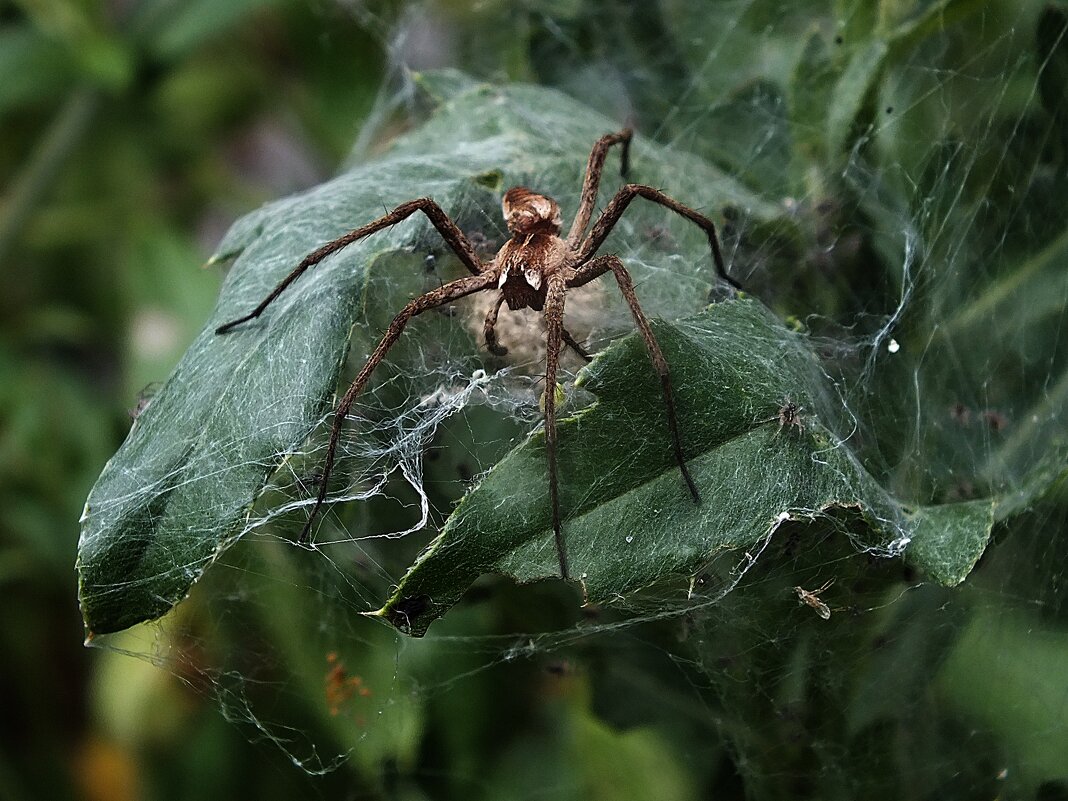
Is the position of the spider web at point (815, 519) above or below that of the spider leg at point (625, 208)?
below

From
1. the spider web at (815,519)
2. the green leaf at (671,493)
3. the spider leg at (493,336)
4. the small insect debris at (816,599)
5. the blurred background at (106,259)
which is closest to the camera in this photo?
the green leaf at (671,493)

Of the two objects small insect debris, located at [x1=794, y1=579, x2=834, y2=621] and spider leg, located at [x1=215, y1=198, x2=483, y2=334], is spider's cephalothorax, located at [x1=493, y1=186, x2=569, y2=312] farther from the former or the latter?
small insect debris, located at [x1=794, y1=579, x2=834, y2=621]

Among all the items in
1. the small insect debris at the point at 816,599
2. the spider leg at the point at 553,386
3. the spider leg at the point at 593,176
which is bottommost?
the small insect debris at the point at 816,599

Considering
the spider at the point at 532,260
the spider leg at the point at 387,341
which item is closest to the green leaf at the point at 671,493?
the spider at the point at 532,260

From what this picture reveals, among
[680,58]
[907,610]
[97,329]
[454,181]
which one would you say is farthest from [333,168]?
[907,610]

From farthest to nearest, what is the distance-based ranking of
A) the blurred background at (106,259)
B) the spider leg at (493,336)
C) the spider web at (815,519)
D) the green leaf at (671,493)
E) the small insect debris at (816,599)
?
the blurred background at (106,259) → the spider leg at (493,336) → the spider web at (815,519) → the small insect debris at (816,599) → the green leaf at (671,493)

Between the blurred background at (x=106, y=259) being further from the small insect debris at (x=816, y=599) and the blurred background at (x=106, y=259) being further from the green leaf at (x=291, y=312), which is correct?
the small insect debris at (x=816, y=599)

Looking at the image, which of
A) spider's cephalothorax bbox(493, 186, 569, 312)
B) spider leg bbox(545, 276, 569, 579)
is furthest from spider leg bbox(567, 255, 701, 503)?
spider's cephalothorax bbox(493, 186, 569, 312)
